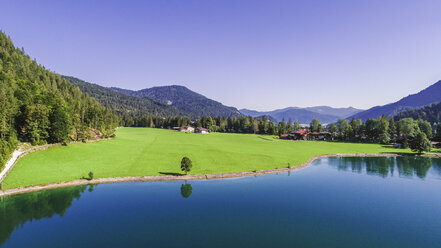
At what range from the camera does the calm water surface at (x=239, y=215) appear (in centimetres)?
2078

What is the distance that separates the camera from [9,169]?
1444 inches

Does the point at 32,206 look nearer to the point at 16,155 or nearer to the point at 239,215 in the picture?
the point at 16,155

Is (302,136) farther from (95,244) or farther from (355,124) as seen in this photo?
(95,244)

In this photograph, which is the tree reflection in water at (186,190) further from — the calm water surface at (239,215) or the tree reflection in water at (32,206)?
the tree reflection in water at (32,206)

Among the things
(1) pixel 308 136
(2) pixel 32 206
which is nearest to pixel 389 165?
(1) pixel 308 136

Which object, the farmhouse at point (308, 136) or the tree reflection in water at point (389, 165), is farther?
the farmhouse at point (308, 136)

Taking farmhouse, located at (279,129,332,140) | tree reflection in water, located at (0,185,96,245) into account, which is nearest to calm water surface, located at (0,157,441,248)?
tree reflection in water, located at (0,185,96,245)

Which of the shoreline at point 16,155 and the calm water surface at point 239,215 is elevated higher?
the shoreline at point 16,155

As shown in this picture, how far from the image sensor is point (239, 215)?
26.4 meters

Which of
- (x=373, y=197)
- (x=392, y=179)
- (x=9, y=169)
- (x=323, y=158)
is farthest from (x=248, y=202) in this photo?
(x=323, y=158)

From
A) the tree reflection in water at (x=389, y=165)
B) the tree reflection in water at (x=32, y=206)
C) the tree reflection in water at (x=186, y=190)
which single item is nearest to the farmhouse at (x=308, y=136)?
the tree reflection in water at (x=389, y=165)

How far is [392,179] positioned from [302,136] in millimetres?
90466

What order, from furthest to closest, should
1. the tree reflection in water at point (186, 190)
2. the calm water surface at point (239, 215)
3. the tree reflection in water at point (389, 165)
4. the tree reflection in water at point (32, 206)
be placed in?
the tree reflection in water at point (389, 165), the tree reflection in water at point (186, 190), the tree reflection in water at point (32, 206), the calm water surface at point (239, 215)

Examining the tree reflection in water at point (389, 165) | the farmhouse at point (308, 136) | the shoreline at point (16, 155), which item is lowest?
the tree reflection in water at point (389, 165)
